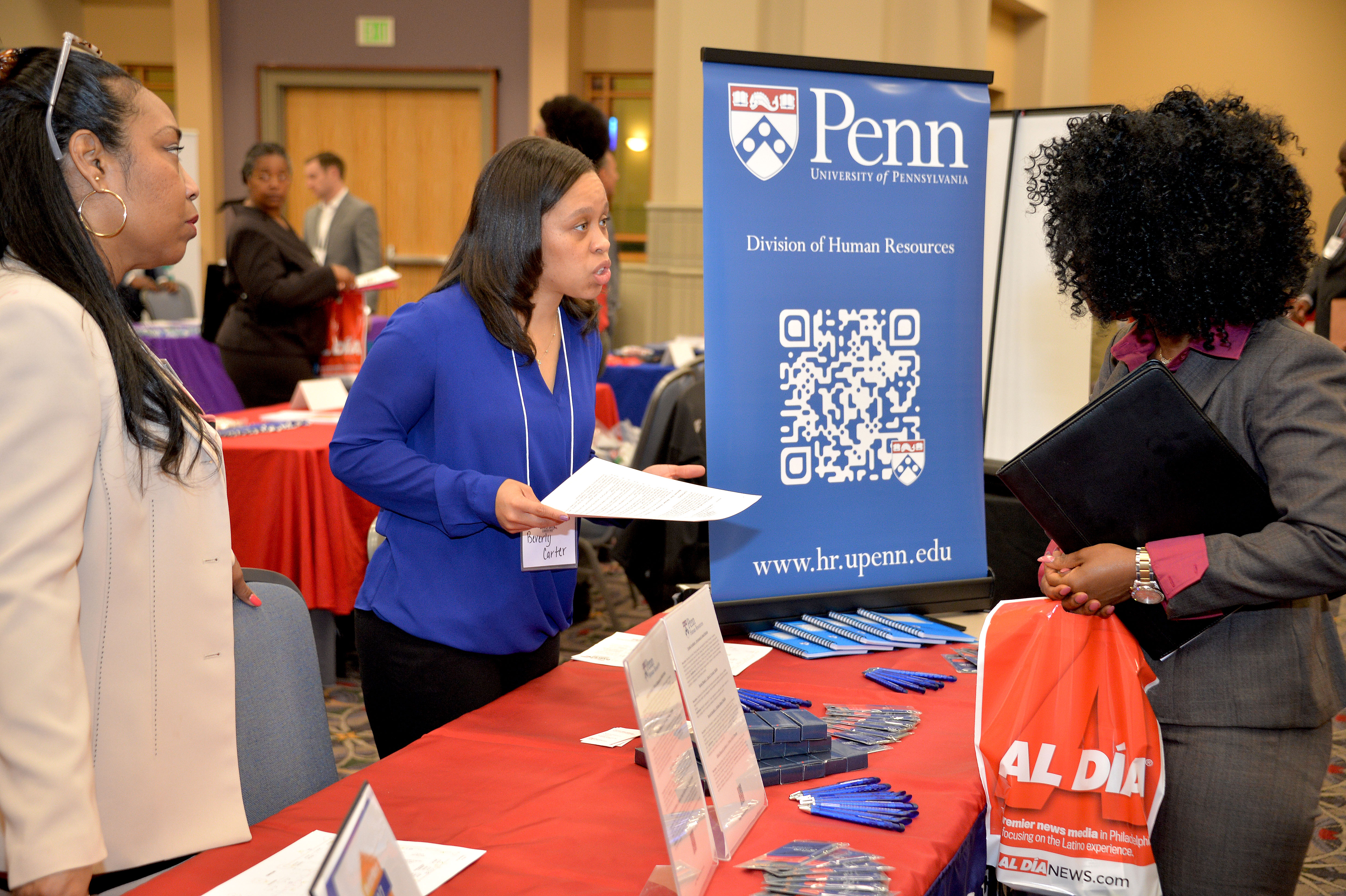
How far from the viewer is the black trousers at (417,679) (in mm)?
1685

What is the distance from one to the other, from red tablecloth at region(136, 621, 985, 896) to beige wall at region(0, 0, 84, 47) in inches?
410

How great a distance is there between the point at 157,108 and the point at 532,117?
952cm

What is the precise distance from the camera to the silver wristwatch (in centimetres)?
140

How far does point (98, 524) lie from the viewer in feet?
3.50

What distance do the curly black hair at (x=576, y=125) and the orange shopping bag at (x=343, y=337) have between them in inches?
54.7

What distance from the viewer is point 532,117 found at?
33.7 feet

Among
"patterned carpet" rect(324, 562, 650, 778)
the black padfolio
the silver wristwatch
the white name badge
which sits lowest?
"patterned carpet" rect(324, 562, 650, 778)

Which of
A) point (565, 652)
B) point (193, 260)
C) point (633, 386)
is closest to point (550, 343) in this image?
point (565, 652)

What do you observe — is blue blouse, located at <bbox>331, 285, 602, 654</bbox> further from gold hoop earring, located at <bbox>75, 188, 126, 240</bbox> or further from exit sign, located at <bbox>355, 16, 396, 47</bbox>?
exit sign, located at <bbox>355, 16, 396, 47</bbox>

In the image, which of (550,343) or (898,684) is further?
(550,343)

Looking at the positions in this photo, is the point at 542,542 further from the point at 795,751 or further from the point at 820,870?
the point at 820,870

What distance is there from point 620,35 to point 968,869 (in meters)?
10.3

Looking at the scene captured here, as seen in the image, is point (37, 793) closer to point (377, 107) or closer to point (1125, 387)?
point (1125, 387)

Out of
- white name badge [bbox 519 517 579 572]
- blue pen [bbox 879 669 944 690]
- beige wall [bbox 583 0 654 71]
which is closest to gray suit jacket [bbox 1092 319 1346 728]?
blue pen [bbox 879 669 944 690]
